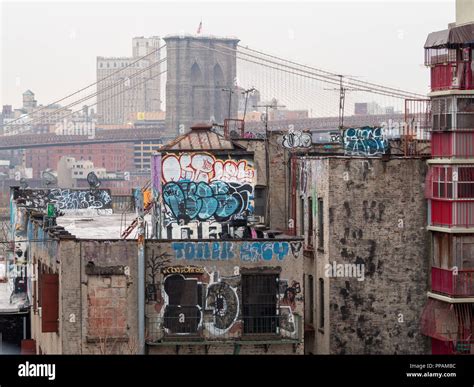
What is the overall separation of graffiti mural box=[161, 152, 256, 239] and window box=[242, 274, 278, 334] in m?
6.00

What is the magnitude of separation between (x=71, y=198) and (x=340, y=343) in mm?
18341

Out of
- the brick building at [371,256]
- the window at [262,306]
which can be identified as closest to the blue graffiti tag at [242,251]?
the window at [262,306]

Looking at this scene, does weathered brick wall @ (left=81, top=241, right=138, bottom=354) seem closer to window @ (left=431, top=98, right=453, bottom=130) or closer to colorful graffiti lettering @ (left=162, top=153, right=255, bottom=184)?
colorful graffiti lettering @ (left=162, top=153, right=255, bottom=184)

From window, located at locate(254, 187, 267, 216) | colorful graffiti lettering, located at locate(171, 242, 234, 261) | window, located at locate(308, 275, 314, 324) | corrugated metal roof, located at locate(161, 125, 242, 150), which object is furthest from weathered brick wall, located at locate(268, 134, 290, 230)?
colorful graffiti lettering, located at locate(171, 242, 234, 261)

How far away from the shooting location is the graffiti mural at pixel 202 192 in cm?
2925

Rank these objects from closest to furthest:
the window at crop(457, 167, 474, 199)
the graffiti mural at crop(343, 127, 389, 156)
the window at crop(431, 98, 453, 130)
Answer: the window at crop(457, 167, 474, 199) < the window at crop(431, 98, 453, 130) < the graffiti mural at crop(343, 127, 389, 156)

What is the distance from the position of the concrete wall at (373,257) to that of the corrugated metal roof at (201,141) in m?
3.65

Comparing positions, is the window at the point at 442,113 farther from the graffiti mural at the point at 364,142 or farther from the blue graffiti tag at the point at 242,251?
the blue graffiti tag at the point at 242,251

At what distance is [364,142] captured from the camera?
32.4 metres

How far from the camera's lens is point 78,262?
22500mm

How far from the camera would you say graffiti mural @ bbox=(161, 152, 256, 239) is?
29.2 meters

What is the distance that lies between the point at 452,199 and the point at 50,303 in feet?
27.8

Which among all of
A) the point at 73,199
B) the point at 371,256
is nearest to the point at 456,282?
the point at 371,256

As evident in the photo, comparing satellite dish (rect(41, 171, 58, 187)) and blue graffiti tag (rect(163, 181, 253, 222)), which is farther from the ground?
satellite dish (rect(41, 171, 58, 187))
